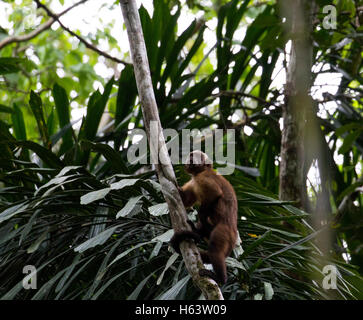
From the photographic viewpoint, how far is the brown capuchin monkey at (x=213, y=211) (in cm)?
233

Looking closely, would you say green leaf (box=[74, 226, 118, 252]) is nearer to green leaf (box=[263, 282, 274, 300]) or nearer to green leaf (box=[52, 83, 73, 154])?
green leaf (box=[263, 282, 274, 300])

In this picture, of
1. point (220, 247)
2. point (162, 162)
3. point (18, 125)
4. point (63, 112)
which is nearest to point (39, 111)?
point (63, 112)

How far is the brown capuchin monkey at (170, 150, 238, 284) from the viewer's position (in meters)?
2.33

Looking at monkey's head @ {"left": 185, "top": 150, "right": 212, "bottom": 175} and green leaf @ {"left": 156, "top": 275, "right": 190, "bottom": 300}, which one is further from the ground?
monkey's head @ {"left": 185, "top": 150, "right": 212, "bottom": 175}

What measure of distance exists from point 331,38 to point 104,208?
1755mm

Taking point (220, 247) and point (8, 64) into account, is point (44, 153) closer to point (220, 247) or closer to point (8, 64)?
point (8, 64)

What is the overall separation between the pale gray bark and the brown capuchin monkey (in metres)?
0.18

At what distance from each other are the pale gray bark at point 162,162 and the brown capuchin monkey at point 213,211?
185 millimetres

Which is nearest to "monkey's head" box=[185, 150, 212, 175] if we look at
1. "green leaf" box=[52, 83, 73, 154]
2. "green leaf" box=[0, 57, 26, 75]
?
"green leaf" box=[52, 83, 73, 154]

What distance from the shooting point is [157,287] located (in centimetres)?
255

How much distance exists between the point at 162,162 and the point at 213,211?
54cm

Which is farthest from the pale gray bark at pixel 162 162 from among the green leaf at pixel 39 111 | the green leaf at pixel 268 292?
the green leaf at pixel 39 111

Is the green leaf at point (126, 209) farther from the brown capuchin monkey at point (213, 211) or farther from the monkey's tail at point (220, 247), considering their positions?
the monkey's tail at point (220, 247)
